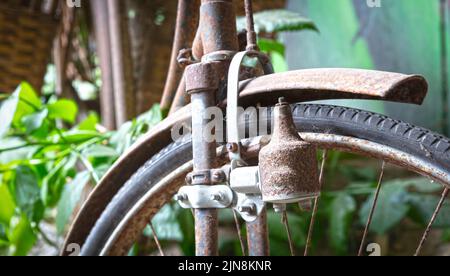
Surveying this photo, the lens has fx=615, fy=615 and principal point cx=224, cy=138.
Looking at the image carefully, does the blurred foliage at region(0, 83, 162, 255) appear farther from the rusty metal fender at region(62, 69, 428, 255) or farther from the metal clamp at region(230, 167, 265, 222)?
the metal clamp at region(230, 167, 265, 222)

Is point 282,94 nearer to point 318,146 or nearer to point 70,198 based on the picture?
point 318,146

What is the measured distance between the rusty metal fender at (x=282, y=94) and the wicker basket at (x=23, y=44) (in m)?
1.38

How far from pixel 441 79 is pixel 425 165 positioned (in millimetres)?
2122

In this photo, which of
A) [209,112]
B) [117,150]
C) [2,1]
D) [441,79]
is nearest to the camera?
[209,112]

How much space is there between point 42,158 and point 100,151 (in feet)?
0.74

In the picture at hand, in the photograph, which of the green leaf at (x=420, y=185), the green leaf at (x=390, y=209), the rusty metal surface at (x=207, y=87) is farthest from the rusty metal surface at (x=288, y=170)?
the green leaf at (x=420, y=185)

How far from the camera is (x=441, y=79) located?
102 inches

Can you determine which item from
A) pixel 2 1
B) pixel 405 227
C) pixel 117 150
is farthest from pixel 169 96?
pixel 405 227

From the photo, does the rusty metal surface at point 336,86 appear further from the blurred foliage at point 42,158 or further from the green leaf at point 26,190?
the green leaf at point 26,190

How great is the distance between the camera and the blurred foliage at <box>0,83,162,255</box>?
1.28m

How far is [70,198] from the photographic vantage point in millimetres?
1253

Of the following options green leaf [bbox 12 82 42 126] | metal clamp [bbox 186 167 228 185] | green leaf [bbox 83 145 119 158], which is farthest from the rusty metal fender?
green leaf [bbox 12 82 42 126]

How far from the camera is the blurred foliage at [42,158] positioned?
4.18ft
